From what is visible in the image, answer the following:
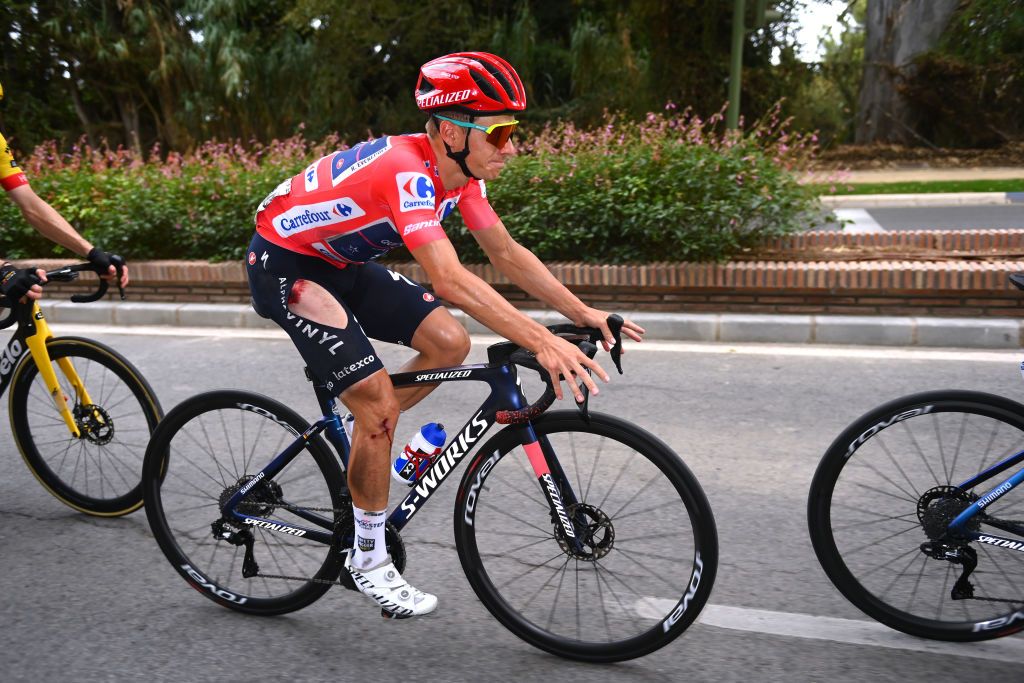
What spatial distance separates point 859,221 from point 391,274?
1207 cm

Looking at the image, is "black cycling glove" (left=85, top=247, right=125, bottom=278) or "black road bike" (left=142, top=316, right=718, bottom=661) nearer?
"black road bike" (left=142, top=316, right=718, bottom=661)

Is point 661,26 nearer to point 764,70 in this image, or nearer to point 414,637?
point 764,70

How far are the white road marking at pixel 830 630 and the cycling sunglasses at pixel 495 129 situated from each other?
60.9 inches

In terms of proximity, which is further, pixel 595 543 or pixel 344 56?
pixel 344 56

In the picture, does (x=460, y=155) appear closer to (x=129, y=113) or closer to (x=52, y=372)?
(x=52, y=372)

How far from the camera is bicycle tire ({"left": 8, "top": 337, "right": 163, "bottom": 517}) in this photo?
160 inches

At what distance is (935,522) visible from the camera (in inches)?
117

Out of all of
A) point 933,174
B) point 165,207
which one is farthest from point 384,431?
point 933,174

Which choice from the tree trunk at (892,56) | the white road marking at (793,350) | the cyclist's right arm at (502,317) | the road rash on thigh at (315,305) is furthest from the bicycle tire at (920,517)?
the tree trunk at (892,56)

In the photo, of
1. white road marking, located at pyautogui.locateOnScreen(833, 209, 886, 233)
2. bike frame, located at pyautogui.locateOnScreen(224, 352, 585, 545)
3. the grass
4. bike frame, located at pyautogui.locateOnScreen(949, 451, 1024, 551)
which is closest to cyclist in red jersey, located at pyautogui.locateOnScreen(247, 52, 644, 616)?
bike frame, located at pyautogui.locateOnScreen(224, 352, 585, 545)

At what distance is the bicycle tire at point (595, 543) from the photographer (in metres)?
2.77

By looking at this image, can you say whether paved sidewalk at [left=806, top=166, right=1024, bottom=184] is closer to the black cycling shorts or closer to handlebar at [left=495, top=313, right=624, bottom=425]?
the black cycling shorts

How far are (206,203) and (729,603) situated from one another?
25.0 feet

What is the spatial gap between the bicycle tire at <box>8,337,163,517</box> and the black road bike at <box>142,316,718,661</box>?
0.69 meters
